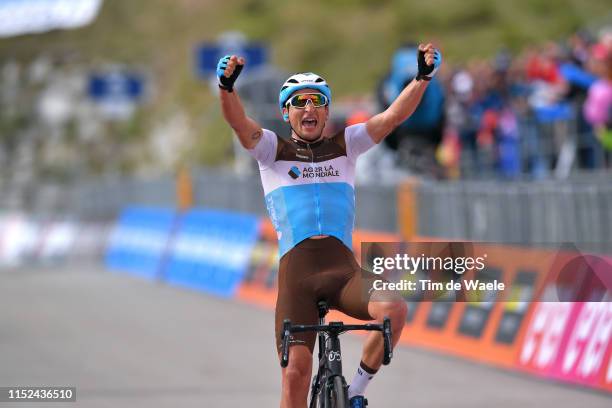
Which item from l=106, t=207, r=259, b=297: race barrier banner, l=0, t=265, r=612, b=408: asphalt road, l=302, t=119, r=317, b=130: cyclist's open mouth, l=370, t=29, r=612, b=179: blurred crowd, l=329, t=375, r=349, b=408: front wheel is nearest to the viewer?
l=329, t=375, r=349, b=408: front wheel

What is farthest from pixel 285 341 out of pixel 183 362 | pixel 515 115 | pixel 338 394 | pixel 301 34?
pixel 301 34

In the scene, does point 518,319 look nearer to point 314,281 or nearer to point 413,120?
point 314,281

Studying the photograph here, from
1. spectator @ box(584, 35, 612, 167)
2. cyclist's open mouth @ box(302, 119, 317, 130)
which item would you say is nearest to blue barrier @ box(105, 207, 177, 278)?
spectator @ box(584, 35, 612, 167)

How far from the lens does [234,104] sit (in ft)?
24.5

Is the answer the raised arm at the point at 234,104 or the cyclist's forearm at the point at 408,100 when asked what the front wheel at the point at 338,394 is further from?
the cyclist's forearm at the point at 408,100

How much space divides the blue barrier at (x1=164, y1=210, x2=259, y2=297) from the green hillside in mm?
20134

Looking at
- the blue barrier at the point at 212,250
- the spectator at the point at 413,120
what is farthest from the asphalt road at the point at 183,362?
the spectator at the point at 413,120

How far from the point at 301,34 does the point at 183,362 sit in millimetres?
41468

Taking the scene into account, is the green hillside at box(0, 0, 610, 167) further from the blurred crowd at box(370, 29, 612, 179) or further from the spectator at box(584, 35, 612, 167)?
the spectator at box(584, 35, 612, 167)

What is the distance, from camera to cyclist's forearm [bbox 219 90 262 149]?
7469 millimetres

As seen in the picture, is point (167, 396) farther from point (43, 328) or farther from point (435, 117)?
point (435, 117)

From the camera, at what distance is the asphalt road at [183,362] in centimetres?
1070

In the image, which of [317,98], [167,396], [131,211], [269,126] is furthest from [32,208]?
[317,98]

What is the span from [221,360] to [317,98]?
6.17 m
